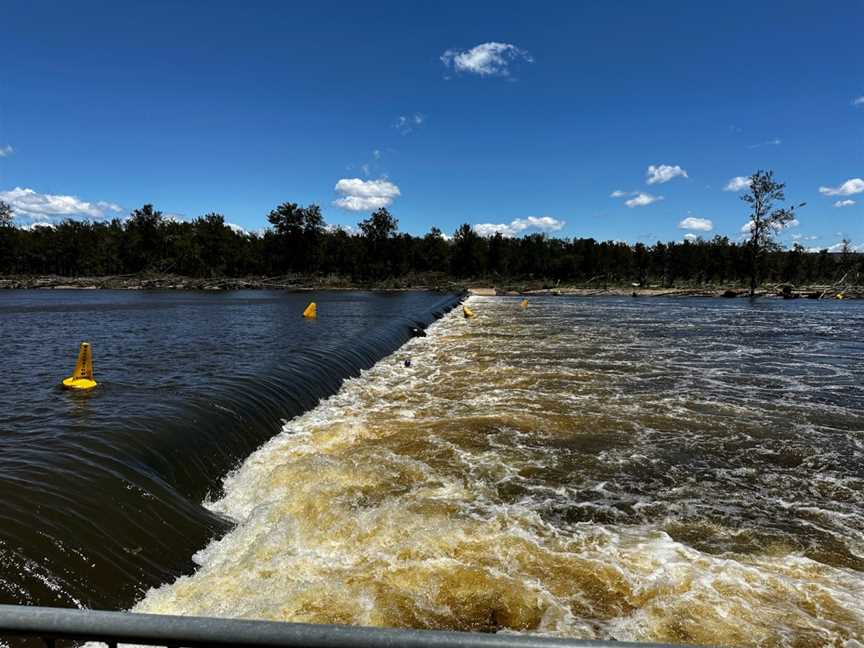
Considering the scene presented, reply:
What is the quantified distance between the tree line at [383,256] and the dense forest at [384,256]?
20cm

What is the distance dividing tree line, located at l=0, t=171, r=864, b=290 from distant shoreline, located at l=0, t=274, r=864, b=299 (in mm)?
5669

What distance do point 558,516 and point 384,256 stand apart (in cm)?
9963

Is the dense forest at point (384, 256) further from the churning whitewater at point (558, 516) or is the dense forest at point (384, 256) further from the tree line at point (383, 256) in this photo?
the churning whitewater at point (558, 516)

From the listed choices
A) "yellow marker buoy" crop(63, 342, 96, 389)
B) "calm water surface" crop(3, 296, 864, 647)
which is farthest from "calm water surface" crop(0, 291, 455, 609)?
"yellow marker buoy" crop(63, 342, 96, 389)

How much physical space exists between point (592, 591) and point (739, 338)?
24700mm

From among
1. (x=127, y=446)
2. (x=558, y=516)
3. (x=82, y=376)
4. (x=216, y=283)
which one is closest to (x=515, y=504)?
(x=558, y=516)

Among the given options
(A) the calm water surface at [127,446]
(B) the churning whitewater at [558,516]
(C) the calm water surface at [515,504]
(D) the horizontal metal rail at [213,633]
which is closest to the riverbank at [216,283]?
(A) the calm water surface at [127,446]

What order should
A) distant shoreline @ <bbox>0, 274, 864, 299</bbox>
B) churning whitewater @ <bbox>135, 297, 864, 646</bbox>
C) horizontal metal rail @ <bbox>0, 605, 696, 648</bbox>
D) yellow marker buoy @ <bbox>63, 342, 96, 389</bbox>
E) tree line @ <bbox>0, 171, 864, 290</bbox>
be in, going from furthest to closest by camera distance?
tree line @ <bbox>0, 171, 864, 290</bbox>
distant shoreline @ <bbox>0, 274, 864, 299</bbox>
yellow marker buoy @ <bbox>63, 342, 96, 389</bbox>
churning whitewater @ <bbox>135, 297, 864, 646</bbox>
horizontal metal rail @ <bbox>0, 605, 696, 648</bbox>

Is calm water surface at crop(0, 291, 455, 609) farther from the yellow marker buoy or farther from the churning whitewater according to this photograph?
the churning whitewater

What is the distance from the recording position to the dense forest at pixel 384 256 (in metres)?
100

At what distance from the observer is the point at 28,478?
6.11 m

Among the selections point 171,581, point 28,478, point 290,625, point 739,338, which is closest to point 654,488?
point 171,581

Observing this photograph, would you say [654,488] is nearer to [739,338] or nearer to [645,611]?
[645,611]

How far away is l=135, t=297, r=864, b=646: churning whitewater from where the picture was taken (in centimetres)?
478
